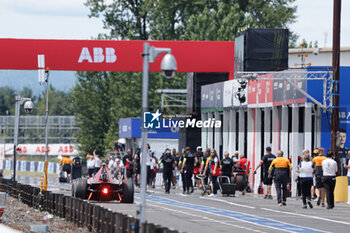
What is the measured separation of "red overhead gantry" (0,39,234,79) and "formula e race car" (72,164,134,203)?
579 inches

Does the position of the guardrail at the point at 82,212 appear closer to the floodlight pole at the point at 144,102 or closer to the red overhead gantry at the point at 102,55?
the floodlight pole at the point at 144,102

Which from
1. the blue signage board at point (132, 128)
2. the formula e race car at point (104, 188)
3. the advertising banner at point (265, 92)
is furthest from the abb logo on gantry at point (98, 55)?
the blue signage board at point (132, 128)

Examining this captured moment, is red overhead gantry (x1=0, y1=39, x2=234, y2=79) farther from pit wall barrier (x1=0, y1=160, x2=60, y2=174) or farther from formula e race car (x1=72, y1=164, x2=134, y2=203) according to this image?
pit wall barrier (x1=0, y1=160, x2=60, y2=174)

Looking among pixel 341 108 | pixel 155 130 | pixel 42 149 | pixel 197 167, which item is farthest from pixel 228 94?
pixel 42 149

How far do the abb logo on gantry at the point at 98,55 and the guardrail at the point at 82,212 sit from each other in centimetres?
1000

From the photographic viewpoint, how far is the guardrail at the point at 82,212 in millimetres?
16016

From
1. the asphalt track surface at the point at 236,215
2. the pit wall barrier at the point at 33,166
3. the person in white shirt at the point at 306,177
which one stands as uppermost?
the person in white shirt at the point at 306,177

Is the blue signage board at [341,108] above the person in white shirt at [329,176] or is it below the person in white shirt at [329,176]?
above

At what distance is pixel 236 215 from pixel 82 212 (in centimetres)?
544

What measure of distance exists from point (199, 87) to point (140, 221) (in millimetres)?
40742

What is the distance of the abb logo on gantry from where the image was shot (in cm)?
4341

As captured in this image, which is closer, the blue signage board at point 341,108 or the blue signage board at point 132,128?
the blue signage board at point 341,108

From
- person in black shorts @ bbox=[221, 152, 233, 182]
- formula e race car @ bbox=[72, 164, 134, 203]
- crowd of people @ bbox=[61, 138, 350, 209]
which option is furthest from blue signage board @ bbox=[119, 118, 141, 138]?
formula e race car @ bbox=[72, 164, 134, 203]

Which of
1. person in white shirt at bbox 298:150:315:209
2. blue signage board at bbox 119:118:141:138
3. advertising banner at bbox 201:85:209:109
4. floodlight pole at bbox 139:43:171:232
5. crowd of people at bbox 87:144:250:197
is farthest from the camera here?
blue signage board at bbox 119:118:141:138
